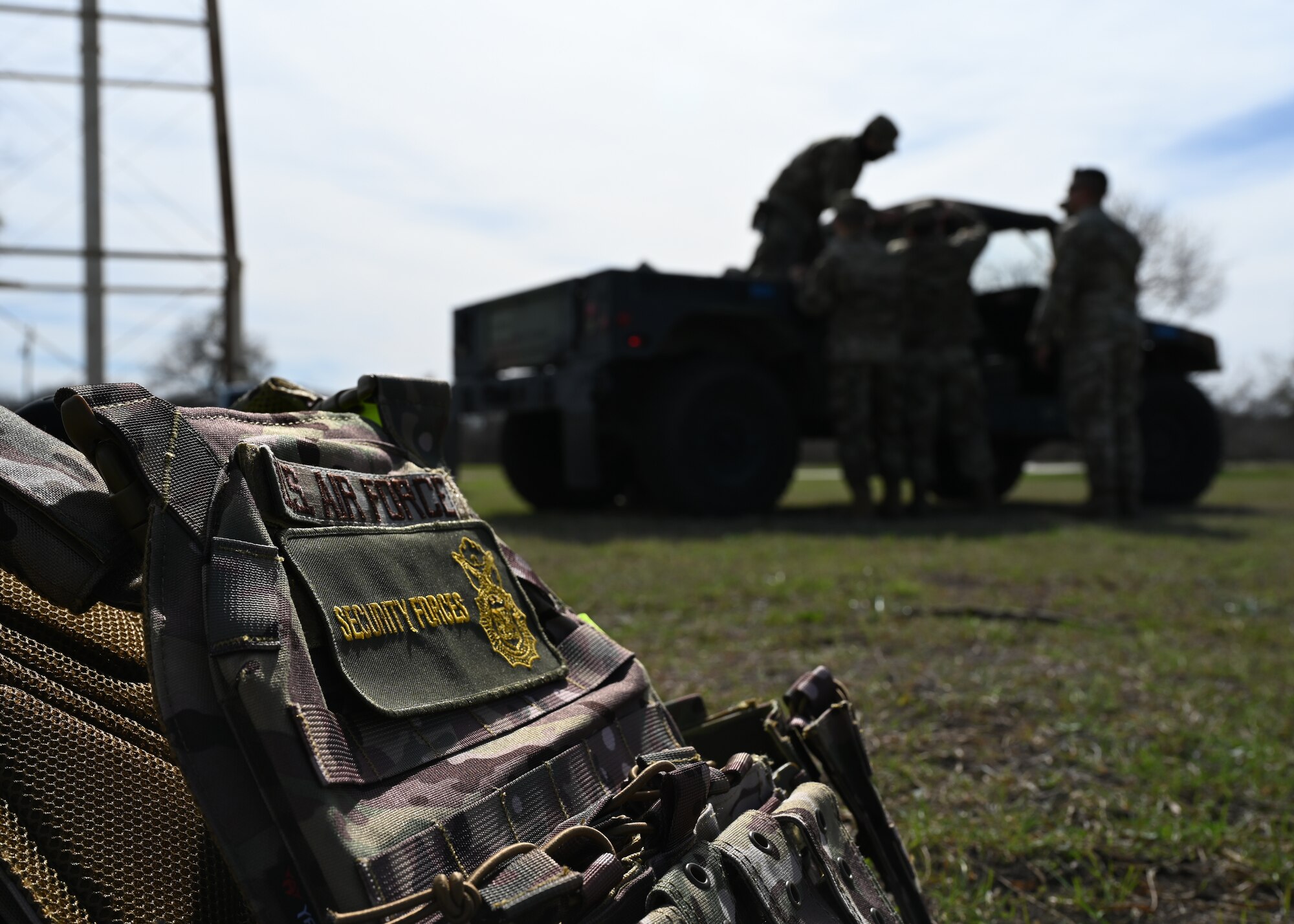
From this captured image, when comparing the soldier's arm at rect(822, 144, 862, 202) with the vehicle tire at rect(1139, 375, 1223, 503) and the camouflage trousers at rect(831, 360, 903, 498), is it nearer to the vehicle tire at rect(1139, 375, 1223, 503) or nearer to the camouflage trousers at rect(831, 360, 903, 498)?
the camouflage trousers at rect(831, 360, 903, 498)

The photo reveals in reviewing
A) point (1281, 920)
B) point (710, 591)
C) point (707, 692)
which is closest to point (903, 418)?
point (710, 591)

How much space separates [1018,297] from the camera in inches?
323

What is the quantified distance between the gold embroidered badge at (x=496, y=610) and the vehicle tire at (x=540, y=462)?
6.50 metres

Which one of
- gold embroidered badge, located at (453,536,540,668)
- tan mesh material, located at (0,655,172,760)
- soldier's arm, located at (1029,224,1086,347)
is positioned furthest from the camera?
soldier's arm, located at (1029,224,1086,347)

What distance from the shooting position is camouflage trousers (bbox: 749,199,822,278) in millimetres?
7402

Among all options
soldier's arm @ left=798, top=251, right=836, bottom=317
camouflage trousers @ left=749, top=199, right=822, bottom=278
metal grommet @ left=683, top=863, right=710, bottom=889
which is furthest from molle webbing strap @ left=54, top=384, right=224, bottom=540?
camouflage trousers @ left=749, top=199, right=822, bottom=278

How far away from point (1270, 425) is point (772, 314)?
22.7 meters

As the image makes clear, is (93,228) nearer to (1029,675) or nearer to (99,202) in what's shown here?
(99,202)

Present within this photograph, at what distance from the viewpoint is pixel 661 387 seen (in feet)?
20.7

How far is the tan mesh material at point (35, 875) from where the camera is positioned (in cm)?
75

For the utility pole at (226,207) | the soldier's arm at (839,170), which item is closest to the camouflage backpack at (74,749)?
the soldier's arm at (839,170)

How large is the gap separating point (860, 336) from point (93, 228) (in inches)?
294

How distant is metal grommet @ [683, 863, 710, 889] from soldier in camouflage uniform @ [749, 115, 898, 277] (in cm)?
661

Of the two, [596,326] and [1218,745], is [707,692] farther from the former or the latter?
[596,326]
